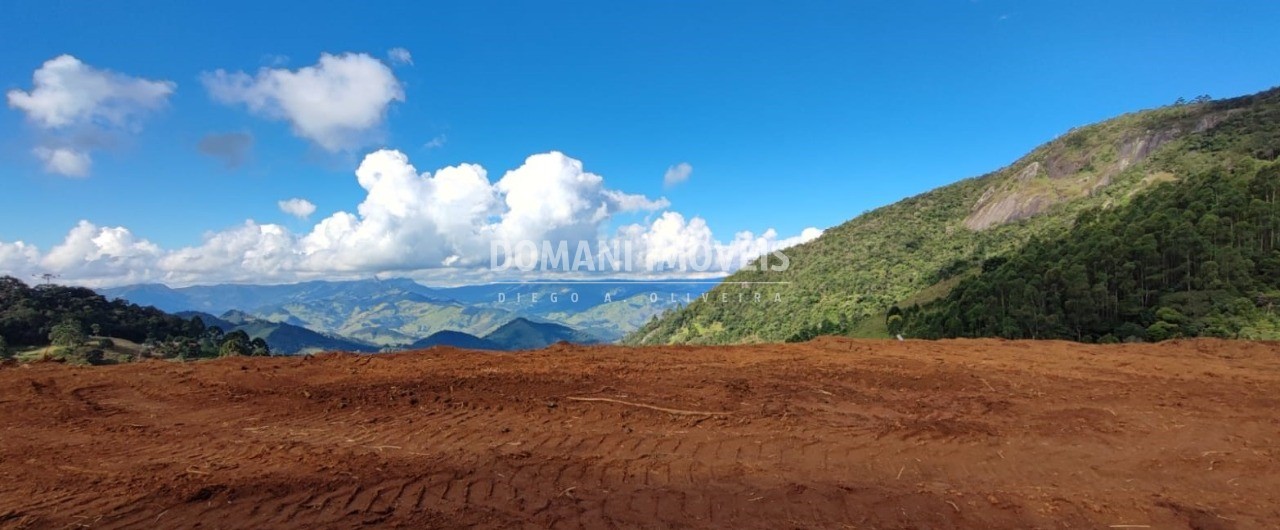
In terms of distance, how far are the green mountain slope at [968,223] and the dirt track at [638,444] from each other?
37332 mm

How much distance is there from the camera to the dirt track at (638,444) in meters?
5.47

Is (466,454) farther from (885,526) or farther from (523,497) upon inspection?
(885,526)

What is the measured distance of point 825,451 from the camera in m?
7.34

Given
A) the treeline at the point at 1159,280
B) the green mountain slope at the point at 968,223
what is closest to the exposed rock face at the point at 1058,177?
the green mountain slope at the point at 968,223

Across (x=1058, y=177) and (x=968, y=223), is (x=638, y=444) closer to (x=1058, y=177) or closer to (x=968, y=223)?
(x=968, y=223)

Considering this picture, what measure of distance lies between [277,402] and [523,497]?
18.5 ft

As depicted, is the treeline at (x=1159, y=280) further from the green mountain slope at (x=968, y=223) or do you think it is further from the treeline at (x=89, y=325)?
the treeline at (x=89, y=325)

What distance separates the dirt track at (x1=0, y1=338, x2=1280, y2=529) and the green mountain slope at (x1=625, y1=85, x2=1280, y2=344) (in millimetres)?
37332

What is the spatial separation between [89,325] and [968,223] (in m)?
118

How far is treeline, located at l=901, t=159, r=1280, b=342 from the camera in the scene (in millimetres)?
21172

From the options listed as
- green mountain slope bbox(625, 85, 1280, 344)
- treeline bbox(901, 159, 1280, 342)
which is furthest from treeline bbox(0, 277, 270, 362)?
green mountain slope bbox(625, 85, 1280, 344)

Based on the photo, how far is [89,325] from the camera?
4541 centimetres

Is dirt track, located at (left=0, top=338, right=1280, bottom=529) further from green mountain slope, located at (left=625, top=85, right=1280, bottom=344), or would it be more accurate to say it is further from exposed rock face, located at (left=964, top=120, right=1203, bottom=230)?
exposed rock face, located at (left=964, top=120, right=1203, bottom=230)

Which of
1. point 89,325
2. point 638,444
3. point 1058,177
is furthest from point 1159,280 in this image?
point 1058,177
